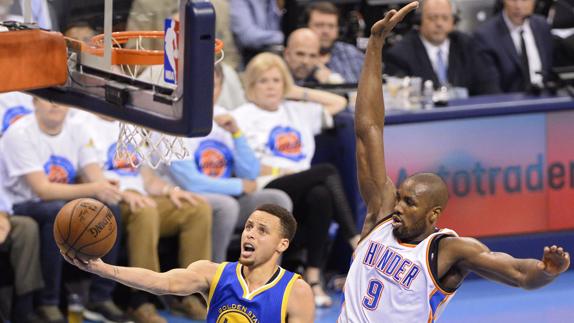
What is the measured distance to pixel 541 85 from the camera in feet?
33.3

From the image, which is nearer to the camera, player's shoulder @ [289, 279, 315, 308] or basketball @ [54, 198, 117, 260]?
basketball @ [54, 198, 117, 260]

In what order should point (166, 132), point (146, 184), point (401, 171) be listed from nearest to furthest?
point (166, 132) → point (146, 184) → point (401, 171)

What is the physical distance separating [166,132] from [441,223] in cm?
Answer: 489

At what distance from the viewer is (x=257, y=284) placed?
563 centimetres

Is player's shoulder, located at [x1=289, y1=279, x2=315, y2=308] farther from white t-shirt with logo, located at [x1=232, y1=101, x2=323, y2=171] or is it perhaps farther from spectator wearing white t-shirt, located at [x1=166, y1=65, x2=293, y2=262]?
white t-shirt with logo, located at [x1=232, y1=101, x2=323, y2=171]

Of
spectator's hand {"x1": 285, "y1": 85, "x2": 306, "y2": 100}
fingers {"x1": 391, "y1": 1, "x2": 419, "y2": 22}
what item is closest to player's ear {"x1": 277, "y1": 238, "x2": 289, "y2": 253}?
fingers {"x1": 391, "y1": 1, "x2": 419, "y2": 22}

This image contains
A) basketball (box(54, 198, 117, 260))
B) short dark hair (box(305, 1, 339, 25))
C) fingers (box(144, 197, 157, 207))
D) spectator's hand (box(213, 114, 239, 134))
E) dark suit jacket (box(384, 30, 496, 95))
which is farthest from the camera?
short dark hair (box(305, 1, 339, 25))

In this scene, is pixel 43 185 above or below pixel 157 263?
above

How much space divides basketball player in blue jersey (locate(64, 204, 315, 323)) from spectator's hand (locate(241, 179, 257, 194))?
10.1ft

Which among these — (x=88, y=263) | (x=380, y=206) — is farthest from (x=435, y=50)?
(x=88, y=263)

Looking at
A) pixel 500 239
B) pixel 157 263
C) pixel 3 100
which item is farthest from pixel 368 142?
pixel 500 239

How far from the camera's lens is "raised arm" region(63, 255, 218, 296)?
5223 millimetres

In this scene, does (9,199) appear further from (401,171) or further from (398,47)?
(398,47)

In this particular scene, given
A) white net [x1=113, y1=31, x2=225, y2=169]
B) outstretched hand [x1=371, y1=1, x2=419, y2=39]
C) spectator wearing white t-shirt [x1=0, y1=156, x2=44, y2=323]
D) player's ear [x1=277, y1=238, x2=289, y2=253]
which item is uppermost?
outstretched hand [x1=371, y1=1, x2=419, y2=39]
